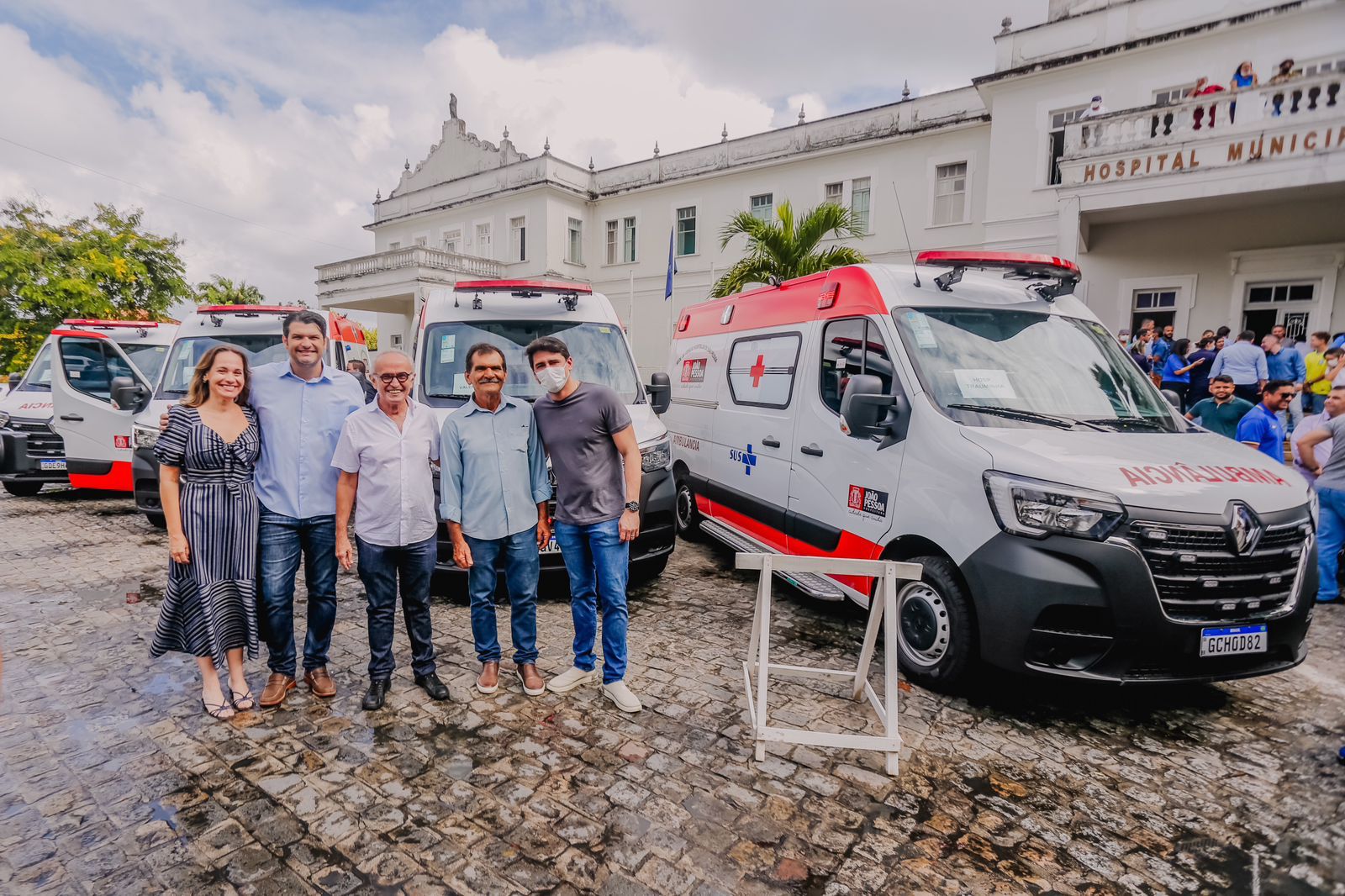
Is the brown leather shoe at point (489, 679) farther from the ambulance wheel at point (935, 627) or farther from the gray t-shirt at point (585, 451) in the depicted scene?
the ambulance wheel at point (935, 627)

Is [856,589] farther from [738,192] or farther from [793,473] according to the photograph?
[738,192]

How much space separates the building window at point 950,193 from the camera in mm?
18203

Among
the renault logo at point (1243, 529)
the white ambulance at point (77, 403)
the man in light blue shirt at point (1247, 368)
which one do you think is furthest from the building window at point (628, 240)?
the renault logo at point (1243, 529)

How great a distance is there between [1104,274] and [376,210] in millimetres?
29872

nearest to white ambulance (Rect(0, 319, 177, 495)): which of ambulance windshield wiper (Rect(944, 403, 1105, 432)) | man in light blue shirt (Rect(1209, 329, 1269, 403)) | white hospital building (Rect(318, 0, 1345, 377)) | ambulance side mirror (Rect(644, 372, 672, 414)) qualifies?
ambulance side mirror (Rect(644, 372, 672, 414))

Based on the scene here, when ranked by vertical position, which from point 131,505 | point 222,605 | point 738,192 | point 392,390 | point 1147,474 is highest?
point 738,192

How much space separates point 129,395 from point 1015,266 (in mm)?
8658

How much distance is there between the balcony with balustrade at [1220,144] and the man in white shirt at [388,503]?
41.6 ft

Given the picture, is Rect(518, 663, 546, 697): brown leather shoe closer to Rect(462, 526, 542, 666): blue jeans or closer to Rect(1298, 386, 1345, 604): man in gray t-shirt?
Rect(462, 526, 542, 666): blue jeans

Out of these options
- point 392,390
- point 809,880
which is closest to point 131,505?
point 392,390

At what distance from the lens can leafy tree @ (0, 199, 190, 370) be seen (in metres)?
19.0

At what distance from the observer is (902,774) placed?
301 cm

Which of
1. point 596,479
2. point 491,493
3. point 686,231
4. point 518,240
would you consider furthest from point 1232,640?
point 518,240

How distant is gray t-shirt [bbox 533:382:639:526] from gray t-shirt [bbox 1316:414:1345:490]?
19.4ft
